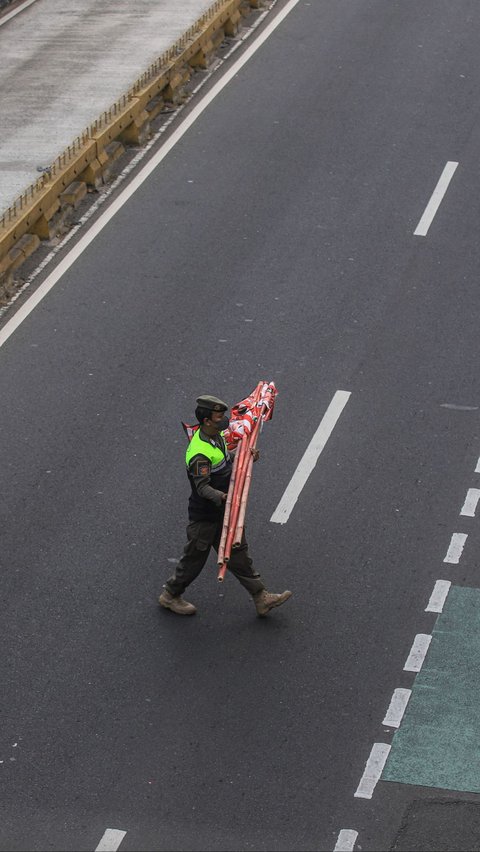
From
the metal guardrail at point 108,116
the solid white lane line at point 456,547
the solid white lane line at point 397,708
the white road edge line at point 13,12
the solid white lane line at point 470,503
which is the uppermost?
the metal guardrail at point 108,116

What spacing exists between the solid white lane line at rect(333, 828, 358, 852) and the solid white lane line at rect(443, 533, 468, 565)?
10.3 feet

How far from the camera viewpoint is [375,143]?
64.9ft

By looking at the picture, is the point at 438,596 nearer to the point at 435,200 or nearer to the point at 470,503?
the point at 470,503

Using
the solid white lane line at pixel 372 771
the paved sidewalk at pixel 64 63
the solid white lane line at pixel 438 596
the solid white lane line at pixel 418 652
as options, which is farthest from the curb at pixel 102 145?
the solid white lane line at pixel 372 771

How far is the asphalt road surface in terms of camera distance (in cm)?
1025

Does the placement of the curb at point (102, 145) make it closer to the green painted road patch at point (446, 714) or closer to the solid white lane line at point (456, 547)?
the solid white lane line at point (456, 547)

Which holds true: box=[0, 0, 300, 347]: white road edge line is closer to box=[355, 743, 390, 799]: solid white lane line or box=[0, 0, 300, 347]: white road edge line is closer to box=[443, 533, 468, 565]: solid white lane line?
box=[443, 533, 468, 565]: solid white lane line

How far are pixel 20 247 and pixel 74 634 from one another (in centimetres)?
677

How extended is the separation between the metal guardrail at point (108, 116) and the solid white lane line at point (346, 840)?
9.29 meters

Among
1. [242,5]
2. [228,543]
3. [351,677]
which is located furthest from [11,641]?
[242,5]

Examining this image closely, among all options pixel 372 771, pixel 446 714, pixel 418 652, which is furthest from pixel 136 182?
pixel 372 771

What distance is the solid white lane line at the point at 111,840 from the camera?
9.67 m

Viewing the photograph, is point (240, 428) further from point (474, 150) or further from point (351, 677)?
point (474, 150)

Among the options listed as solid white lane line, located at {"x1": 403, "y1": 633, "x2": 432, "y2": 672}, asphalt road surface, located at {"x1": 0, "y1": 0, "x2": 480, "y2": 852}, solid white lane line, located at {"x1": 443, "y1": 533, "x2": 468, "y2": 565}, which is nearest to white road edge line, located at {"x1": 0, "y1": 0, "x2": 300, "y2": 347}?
asphalt road surface, located at {"x1": 0, "y1": 0, "x2": 480, "y2": 852}
